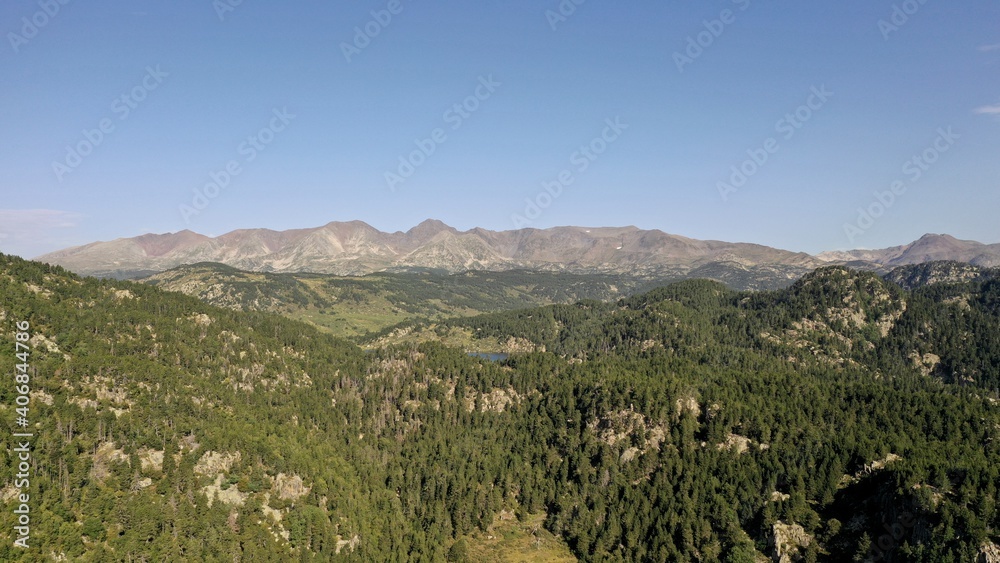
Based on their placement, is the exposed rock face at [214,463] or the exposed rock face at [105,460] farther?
the exposed rock face at [214,463]

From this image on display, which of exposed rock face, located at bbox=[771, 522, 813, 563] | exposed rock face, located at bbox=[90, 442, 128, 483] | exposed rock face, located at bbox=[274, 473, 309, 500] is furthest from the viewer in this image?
exposed rock face, located at bbox=[274, 473, 309, 500]

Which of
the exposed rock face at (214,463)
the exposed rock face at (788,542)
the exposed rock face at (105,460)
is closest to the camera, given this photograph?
the exposed rock face at (105,460)

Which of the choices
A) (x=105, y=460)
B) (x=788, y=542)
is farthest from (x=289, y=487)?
(x=788, y=542)

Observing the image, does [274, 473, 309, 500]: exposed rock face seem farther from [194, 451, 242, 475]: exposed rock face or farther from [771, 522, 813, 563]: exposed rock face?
[771, 522, 813, 563]: exposed rock face

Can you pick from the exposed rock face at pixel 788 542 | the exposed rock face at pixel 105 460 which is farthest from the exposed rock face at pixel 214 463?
the exposed rock face at pixel 788 542

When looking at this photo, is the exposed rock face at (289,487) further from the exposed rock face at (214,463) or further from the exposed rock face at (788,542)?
the exposed rock face at (788,542)

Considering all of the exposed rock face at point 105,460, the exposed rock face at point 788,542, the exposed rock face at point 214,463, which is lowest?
the exposed rock face at point 788,542

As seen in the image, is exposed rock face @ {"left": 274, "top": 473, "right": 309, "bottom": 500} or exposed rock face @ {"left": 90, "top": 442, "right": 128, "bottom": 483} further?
exposed rock face @ {"left": 274, "top": 473, "right": 309, "bottom": 500}

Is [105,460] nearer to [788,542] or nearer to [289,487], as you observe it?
[289,487]

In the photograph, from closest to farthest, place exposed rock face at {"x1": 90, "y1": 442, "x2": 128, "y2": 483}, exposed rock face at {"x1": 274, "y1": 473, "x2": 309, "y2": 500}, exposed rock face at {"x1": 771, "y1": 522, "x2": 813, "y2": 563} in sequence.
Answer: exposed rock face at {"x1": 90, "y1": 442, "x2": 128, "y2": 483} → exposed rock face at {"x1": 771, "y1": 522, "x2": 813, "y2": 563} → exposed rock face at {"x1": 274, "y1": 473, "x2": 309, "y2": 500}

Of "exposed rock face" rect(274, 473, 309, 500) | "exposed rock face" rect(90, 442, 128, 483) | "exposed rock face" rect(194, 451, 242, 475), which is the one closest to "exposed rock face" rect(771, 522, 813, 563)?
"exposed rock face" rect(274, 473, 309, 500)

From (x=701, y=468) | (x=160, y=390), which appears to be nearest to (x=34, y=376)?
(x=160, y=390)
